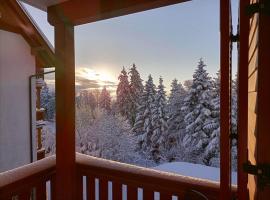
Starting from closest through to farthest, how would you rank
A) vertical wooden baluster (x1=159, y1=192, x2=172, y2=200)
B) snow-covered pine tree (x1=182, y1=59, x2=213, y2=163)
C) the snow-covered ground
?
vertical wooden baluster (x1=159, y1=192, x2=172, y2=200) < the snow-covered ground < snow-covered pine tree (x1=182, y1=59, x2=213, y2=163)

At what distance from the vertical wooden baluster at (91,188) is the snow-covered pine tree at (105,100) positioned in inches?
848

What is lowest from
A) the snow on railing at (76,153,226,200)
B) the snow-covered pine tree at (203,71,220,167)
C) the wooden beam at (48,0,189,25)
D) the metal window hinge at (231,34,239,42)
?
the snow-covered pine tree at (203,71,220,167)

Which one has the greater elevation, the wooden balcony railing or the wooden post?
the wooden post

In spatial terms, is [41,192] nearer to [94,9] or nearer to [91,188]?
[91,188]

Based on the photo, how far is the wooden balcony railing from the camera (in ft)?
6.37

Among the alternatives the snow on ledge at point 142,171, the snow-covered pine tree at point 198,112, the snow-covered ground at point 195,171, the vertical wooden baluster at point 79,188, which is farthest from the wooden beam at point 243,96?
the snow-covered pine tree at point 198,112

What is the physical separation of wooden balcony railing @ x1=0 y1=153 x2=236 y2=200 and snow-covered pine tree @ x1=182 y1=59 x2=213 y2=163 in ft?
58.9

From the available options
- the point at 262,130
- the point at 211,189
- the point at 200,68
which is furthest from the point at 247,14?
the point at 200,68

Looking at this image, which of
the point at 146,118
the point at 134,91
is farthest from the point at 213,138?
the point at 134,91

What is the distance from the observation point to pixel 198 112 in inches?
792

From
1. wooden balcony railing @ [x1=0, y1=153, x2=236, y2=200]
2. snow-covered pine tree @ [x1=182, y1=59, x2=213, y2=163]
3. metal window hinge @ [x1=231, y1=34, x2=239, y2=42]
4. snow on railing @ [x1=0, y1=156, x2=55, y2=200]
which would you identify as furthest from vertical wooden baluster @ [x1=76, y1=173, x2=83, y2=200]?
snow-covered pine tree @ [x1=182, y1=59, x2=213, y2=163]

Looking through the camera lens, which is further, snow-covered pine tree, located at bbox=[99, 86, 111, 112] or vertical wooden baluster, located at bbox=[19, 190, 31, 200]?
snow-covered pine tree, located at bbox=[99, 86, 111, 112]

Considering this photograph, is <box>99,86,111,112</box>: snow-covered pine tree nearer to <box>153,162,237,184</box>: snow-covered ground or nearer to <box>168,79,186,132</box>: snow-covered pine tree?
<box>168,79,186,132</box>: snow-covered pine tree

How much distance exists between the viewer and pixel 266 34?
1.19 meters
